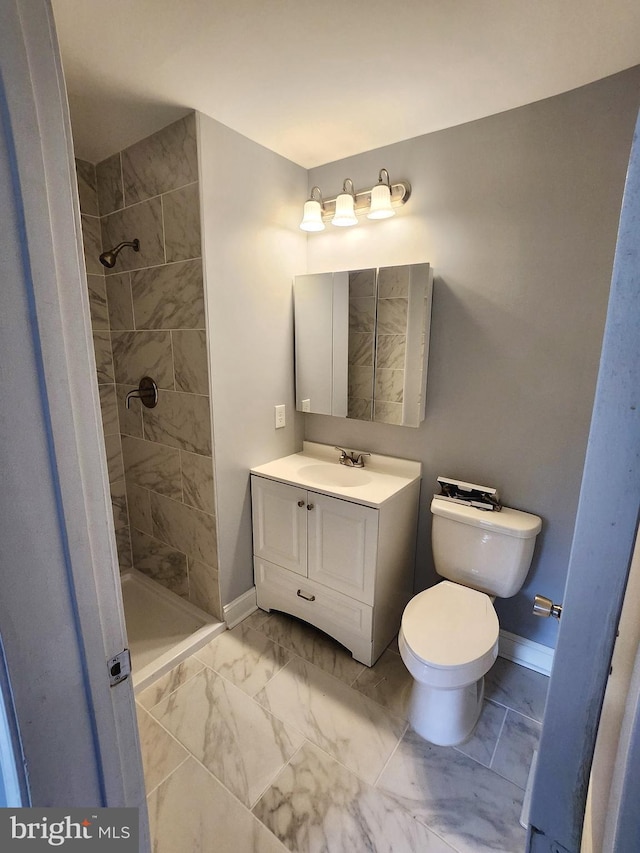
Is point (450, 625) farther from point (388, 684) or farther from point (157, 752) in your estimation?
point (157, 752)

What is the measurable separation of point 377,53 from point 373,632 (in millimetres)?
2181

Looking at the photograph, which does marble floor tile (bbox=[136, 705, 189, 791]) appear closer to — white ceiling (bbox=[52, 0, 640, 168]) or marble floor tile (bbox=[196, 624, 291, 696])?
marble floor tile (bbox=[196, 624, 291, 696])

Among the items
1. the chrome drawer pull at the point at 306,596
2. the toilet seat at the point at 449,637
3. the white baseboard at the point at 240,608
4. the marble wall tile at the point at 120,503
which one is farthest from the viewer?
the marble wall tile at the point at 120,503

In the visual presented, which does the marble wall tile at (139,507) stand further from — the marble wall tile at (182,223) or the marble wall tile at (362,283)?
the marble wall tile at (362,283)

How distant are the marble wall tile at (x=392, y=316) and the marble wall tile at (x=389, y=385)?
0.19m

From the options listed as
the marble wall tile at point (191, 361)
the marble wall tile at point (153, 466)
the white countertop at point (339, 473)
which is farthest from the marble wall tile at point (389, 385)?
the marble wall tile at point (153, 466)

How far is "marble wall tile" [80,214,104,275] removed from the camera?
2080 mm

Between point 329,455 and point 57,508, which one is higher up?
point 57,508

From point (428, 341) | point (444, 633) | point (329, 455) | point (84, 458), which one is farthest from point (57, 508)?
point (329, 455)

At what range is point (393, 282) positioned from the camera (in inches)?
72.7

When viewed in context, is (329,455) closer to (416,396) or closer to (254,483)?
(254,483)

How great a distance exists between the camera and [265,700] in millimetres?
1636

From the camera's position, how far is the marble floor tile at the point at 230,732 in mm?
1354

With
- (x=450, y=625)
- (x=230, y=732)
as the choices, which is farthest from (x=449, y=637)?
(x=230, y=732)
